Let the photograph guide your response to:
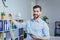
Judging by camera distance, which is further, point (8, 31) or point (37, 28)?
point (8, 31)

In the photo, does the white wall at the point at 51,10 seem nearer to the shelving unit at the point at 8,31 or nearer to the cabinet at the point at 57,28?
the cabinet at the point at 57,28

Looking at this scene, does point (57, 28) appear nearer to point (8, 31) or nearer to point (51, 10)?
point (51, 10)

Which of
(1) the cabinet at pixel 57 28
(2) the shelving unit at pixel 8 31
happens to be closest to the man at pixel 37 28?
(2) the shelving unit at pixel 8 31

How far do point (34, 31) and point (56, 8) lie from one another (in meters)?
6.12

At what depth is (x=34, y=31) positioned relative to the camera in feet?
9.03

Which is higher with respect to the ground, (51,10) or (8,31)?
(51,10)

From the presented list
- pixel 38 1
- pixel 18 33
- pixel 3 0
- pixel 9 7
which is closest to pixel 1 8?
pixel 3 0

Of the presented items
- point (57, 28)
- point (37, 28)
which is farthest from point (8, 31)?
point (57, 28)

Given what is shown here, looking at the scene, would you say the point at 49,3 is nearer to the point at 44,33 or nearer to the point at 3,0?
the point at 3,0

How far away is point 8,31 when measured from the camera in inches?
135

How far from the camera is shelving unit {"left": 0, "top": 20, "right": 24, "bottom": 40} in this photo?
318 cm

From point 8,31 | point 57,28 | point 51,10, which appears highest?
point 51,10

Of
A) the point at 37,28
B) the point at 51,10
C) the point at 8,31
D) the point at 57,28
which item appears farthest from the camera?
the point at 51,10

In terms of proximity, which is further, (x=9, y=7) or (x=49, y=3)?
(x=49, y=3)
